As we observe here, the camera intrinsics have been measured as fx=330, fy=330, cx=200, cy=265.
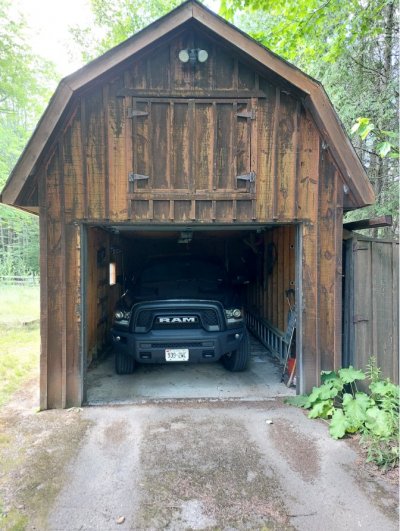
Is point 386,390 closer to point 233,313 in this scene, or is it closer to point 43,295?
point 233,313

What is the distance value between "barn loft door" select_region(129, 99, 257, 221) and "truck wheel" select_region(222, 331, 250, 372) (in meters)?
2.11

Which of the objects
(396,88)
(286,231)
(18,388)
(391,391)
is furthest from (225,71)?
(18,388)

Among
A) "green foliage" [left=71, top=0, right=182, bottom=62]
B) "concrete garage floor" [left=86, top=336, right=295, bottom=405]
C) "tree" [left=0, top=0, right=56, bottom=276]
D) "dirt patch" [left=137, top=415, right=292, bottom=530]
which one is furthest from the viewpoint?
"green foliage" [left=71, top=0, right=182, bottom=62]

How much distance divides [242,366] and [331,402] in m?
1.63

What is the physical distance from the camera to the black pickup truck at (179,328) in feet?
14.5

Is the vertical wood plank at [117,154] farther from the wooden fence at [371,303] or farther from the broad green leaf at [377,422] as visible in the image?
the broad green leaf at [377,422]

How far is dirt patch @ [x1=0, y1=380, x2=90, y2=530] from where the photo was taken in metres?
2.31

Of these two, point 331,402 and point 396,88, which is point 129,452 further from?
point 396,88

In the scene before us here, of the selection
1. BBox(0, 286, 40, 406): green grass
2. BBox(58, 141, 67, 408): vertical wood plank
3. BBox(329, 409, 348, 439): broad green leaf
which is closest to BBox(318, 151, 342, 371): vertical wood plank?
BBox(329, 409, 348, 439): broad green leaf

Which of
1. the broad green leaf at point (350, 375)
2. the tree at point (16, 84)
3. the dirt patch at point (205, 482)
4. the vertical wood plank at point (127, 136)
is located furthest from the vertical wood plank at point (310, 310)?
the tree at point (16, 84)

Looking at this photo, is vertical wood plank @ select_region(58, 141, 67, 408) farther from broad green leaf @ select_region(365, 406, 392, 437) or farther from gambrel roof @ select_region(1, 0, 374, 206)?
broad green leaf @ select_region(365, 406, 392, 437)

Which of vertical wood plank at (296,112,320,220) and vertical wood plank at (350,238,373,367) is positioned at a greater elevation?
vertical wood plank at (296,112,320,220)

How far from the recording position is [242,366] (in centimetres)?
517

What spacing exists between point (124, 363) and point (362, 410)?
3268 millimetres
